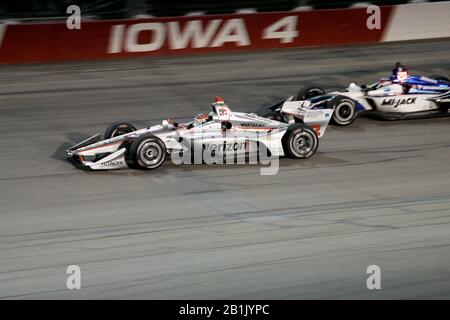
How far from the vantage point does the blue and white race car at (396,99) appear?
590 inches

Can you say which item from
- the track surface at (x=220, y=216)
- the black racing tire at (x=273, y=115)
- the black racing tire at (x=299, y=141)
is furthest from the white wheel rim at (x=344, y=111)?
the black racing tire at (x=299, y=141)

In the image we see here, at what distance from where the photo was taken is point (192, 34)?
2256 centimetres

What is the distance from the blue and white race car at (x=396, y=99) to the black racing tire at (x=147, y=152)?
11.4ft

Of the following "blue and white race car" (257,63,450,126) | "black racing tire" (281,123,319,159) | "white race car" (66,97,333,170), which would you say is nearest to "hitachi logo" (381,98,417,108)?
"blue and white race car" (257,63,450,126)

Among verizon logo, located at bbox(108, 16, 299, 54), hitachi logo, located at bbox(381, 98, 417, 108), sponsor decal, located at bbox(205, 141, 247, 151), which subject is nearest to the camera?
sponsor decal, located at bbox(205, 141, 247, 151)

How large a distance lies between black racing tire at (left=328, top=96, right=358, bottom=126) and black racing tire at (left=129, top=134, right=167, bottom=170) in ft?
12.5

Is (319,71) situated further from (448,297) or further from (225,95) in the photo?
(448,297)

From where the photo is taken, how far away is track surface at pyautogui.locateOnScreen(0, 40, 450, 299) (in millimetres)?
8453

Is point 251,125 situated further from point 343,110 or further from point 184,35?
point 184,35

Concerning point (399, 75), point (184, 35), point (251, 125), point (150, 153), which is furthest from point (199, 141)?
point (184, 35)

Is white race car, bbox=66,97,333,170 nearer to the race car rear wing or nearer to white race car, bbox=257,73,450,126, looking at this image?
the race car rear wing

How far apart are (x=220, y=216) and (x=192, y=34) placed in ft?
41.8

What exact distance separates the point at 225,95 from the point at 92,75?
385 cm
